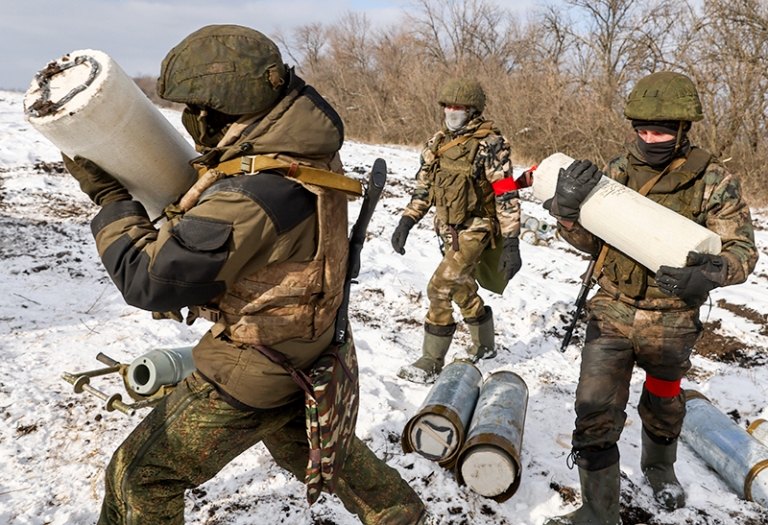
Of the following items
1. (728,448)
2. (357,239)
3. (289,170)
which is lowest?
(728,448)

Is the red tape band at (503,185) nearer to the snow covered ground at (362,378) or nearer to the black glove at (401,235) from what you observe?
the black glove at (401,235)

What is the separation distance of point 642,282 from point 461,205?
1931 mm

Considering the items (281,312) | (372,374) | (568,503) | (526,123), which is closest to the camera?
(281,312)

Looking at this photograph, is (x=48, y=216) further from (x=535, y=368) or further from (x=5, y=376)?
(x=535, y=368)

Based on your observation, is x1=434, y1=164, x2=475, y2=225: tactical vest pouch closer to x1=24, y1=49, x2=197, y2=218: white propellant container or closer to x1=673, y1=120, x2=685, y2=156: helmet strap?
x1=673, y1=120, x2=685, y2=156: helmet strap

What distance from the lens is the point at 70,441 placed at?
10.8 feet

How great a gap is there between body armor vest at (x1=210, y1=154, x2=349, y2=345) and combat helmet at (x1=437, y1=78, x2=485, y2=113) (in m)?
2.72

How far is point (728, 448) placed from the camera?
11.3 feet

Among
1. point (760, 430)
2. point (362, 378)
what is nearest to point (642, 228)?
point (760, 430)

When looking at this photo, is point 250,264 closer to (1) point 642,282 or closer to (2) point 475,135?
(1) point 642,282

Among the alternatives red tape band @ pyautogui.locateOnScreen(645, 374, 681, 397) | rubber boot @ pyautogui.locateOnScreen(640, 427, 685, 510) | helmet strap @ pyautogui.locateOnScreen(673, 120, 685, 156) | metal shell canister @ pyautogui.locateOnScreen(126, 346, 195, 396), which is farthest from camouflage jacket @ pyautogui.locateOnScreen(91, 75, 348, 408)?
rubber boot @ pyautogui.locateOnScreen(640, 427, 685, 510)

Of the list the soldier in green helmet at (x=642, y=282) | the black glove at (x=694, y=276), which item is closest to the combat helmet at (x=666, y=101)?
the soldier in green helmet at (x=642, y=282)

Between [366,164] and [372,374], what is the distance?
9.18 m

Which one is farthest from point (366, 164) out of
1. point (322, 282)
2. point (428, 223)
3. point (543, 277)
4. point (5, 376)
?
point (322, 282)
